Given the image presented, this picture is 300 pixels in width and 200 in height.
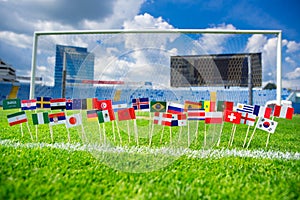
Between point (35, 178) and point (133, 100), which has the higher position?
point (133, 100)

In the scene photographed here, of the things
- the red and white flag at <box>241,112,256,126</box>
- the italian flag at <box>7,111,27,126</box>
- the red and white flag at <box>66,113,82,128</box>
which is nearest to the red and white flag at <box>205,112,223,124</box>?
the red and white flag at <box>241,112,256,126</box>

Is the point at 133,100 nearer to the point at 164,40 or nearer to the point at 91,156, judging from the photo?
the point at 164,40

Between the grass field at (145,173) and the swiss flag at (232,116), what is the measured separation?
394 millimetres

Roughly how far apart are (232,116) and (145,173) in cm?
172

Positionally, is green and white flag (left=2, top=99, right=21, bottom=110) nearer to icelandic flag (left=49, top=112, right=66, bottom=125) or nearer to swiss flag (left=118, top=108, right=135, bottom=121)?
icelandic flag (left=49, top=112, right=66, bottom=125)

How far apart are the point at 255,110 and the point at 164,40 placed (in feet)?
5.44

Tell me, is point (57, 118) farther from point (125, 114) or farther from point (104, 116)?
point (125, 114)

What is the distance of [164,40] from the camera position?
332 cm

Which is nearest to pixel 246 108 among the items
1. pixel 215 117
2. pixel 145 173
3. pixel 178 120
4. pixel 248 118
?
pixel 248 118

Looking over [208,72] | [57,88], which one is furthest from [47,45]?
[208,72]

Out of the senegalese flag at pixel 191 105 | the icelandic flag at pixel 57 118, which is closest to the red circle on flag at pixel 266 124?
the senegalese flag at pixel 191 105

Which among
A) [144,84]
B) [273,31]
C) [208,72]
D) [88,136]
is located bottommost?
[88,136]

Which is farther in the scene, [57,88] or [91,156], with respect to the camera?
[57,88]

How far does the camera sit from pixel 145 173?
2152mm
